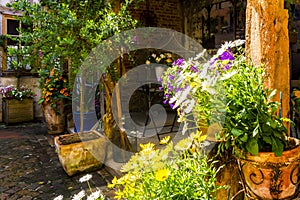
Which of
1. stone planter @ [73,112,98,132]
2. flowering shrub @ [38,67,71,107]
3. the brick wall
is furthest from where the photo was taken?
the brick wall

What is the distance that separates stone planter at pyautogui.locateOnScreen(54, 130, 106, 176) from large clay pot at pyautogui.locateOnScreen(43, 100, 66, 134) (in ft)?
6.42

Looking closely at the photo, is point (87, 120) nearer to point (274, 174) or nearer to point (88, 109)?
point (88, 109)

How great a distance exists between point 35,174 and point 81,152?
2.14 ft

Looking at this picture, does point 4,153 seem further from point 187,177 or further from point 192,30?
point 192,30

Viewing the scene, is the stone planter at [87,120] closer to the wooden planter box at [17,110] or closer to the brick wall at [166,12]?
the brick wall at [166,12]

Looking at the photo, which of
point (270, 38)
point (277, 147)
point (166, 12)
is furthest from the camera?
point (166, 12)

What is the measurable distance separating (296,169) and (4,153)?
4115 millimetres

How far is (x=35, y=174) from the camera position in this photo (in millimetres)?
3162

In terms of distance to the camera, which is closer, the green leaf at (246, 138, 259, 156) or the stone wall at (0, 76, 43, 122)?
the green leaf at (246, 138, 259, 156)

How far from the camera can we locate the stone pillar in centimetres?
125

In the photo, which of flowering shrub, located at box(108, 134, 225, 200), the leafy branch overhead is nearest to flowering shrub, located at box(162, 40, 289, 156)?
flowering shrub, located at box(108, 134, 225, 200)

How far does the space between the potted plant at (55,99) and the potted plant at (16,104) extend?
1.74 meters

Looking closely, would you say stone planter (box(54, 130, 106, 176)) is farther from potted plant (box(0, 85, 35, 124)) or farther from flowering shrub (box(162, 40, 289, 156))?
potted plant (box(0, 85, 35, 124))

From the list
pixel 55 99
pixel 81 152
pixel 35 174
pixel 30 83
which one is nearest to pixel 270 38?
pixel 81 152
